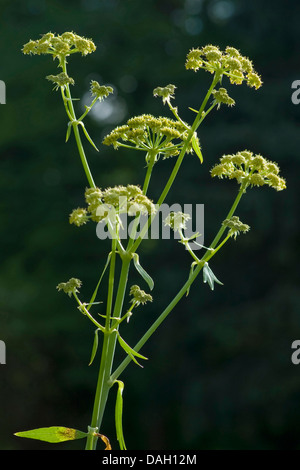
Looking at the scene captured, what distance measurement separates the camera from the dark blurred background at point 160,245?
27.8 ft

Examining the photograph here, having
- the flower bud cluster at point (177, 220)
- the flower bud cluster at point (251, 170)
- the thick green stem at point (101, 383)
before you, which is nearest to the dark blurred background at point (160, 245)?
the flower bud cluster at point (251, 170)

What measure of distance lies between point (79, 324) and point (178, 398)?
1722mm

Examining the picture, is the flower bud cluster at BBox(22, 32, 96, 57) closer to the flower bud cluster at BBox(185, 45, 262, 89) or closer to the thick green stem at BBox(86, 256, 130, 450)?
the flower bud cluster at BBox(185, 45, 262, 89)

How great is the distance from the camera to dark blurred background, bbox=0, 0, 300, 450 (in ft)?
27.8

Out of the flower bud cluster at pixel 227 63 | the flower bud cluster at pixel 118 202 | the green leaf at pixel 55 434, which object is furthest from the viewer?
the flower bud cluster at pixel 227 63

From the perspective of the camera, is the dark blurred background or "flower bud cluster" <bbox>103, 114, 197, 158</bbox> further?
the dark blurred background

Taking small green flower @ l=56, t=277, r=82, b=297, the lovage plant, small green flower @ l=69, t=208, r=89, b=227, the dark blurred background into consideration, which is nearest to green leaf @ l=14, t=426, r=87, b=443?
the lovage plant

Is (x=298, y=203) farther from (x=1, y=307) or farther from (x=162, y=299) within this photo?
(x=1, y=307)

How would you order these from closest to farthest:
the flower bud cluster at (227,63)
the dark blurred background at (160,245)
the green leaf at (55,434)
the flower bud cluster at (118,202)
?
the flower bud cluster at (118,202), the green leaf at (55,434), the flower bud cluster at (227,63), the dark blurred background at (160,245)

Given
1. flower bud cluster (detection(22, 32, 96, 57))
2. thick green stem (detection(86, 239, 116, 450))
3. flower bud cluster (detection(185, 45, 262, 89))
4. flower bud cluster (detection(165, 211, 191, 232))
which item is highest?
flower bud cluster (detection(22, 32, 96, 57))

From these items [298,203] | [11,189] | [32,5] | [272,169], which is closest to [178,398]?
[298,203]

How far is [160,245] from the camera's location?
9102mm

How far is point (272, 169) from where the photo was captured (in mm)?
1742

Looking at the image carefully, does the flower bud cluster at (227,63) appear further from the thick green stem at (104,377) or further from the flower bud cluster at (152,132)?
the thick green stem at (104,377)
